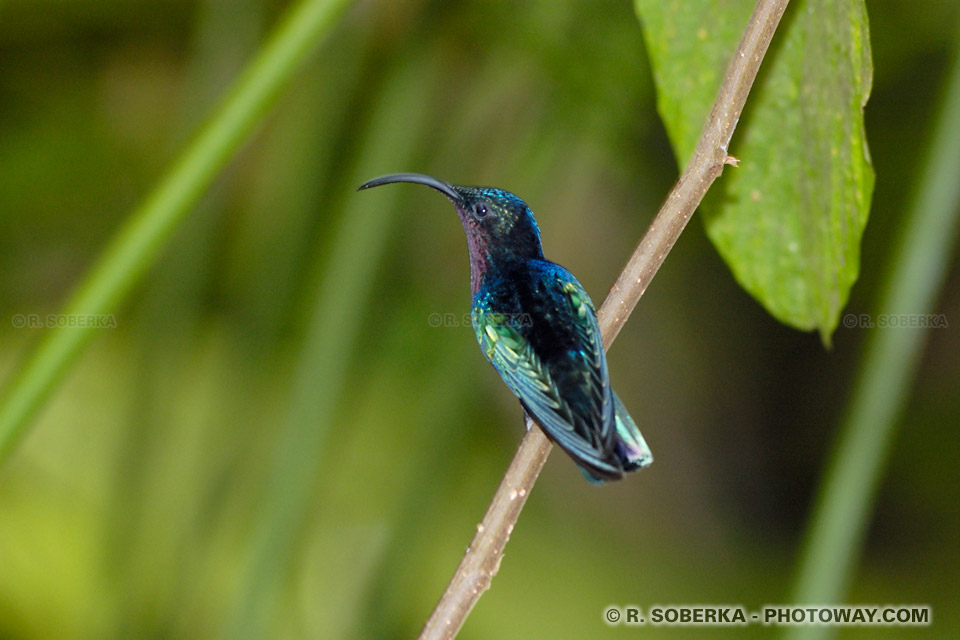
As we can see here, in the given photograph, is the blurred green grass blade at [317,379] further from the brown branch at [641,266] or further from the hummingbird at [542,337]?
the brown branch at [641,266]

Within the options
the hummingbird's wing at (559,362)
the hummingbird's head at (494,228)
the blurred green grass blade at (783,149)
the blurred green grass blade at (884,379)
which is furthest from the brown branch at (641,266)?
the blurred green grass blade at (884,379)

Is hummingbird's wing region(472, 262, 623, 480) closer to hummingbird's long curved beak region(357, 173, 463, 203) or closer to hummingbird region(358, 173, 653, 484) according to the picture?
hummingbird region(358, 173, 653, 484)

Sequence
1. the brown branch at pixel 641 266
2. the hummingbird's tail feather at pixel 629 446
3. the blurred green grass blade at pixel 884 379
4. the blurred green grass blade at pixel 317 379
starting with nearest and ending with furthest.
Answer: the brown branch at pixel 641 266, the hummingbird's tail feather at pixel 629 446, the blurred green grass blade at pixel 884 379, the blurred green grass blade at pixel 317 379

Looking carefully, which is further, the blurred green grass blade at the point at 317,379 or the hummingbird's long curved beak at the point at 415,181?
the blurred green grass blade at the point at 317,379

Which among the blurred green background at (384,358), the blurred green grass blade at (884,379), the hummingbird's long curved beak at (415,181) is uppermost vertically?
the hummingbird's long curved beak at (415,181)

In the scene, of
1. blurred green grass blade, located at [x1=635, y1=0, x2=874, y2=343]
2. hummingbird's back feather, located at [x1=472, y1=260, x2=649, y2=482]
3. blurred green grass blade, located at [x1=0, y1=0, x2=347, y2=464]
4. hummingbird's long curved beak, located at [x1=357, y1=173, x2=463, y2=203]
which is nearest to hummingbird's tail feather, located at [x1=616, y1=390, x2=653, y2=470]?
hummingbird's back feather, located at [x1=472, y1=260, x2=649, y2=482]

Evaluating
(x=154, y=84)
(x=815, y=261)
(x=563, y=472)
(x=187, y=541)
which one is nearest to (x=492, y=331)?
(x=815, y=261)
